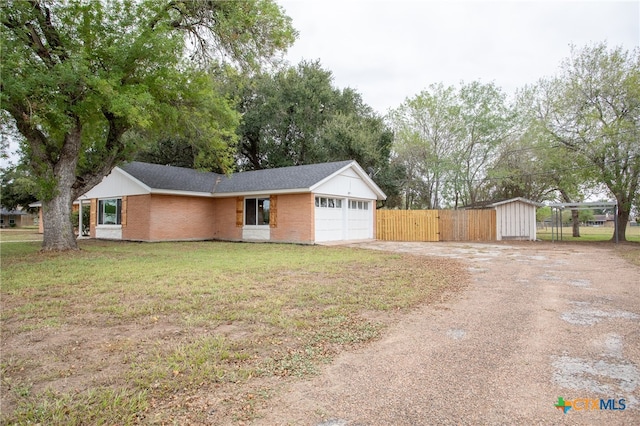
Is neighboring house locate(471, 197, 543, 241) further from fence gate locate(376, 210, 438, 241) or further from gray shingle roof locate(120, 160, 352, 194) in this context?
gray shingle roof locate(120, 160, 352, 194)

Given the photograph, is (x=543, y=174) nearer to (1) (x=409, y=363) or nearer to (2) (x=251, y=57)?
(2) (x=251, y=57)

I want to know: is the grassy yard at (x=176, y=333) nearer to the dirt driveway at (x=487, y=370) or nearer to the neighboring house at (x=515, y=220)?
the dirt driveway at (x=487, y=370)

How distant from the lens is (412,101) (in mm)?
A: 27125

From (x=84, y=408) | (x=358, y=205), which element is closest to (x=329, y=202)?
(x=358, y=205)

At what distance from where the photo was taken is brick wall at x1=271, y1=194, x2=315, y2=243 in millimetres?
16219

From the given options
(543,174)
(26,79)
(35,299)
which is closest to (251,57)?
(26,79)

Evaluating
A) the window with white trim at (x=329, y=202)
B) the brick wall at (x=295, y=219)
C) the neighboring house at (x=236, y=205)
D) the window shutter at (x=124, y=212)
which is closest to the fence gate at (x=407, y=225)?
the neighboring house at (x=236, y=205)

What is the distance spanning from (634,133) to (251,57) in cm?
1737

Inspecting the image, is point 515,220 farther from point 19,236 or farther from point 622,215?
point 19,236

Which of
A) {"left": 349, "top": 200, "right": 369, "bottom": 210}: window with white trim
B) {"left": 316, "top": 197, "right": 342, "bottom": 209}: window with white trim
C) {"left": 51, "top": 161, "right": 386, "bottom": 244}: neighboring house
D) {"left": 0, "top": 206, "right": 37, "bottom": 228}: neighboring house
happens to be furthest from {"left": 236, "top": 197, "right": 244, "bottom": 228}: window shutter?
{"left": 0, "top": 206, "right": 37, "bottom": 228}: neighboring house

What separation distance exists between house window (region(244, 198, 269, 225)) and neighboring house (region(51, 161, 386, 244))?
0.05 metres

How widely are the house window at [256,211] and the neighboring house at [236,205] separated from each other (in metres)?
0.05

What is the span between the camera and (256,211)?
59.4 ft

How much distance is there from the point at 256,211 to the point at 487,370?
617 inches
